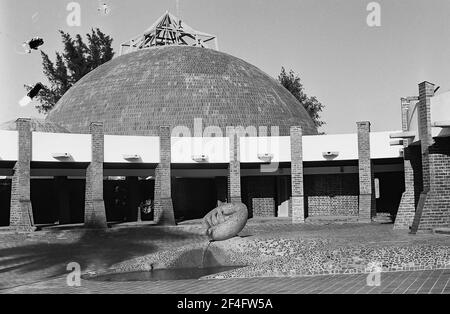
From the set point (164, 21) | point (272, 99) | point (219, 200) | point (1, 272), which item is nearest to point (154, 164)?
point (219, 200)

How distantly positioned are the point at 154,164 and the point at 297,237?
16.4 meters

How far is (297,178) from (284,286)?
73.6 ft

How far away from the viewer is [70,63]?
187 feet

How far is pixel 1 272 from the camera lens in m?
16.5

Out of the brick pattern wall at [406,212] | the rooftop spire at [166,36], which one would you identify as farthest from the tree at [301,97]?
the brick pattern wall at [406,212]

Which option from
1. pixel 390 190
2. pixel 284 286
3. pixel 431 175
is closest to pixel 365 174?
pixel 390 190

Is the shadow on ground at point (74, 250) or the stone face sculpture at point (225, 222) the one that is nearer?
the shadow on ground at point (74, 250)

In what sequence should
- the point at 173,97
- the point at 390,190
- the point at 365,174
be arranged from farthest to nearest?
the point at 173,97 < the point at 390,190 < the point at 365,174

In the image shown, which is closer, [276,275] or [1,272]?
[276,275]

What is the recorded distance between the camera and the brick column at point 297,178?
109 ft

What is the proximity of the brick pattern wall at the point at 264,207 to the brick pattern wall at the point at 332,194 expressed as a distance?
2.35 metres

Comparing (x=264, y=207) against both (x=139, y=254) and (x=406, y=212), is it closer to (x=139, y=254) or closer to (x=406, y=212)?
(x=406, y=212)

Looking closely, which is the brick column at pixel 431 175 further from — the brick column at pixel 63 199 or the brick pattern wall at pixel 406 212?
the brick column at pixel 63 199
